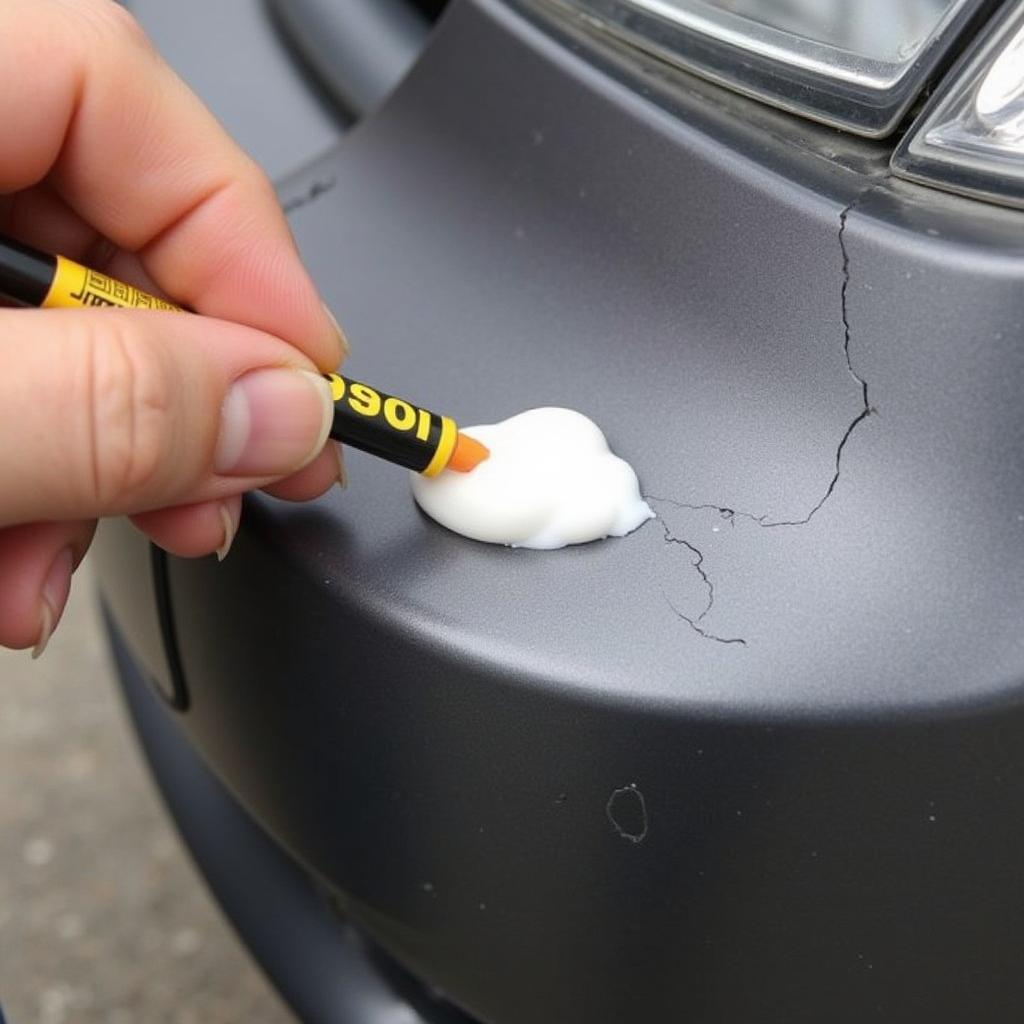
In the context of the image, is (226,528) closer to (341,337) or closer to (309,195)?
(341,337)

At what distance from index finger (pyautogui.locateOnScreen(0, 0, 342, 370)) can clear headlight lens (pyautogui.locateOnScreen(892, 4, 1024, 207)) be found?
40 cm

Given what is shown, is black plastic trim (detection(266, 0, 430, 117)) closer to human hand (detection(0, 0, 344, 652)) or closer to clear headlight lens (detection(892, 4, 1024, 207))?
human hand (detection(0, 0, 344, 652))

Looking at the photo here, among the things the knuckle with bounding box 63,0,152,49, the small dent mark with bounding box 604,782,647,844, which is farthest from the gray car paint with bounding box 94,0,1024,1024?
the knuckle with bounding box 63,0,152,49

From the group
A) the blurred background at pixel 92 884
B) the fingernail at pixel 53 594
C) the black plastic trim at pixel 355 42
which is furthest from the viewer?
the blurred background at pixel 92 884

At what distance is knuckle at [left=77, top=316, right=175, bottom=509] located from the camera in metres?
0.73

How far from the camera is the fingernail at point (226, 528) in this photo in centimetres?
91

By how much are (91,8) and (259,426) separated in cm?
33

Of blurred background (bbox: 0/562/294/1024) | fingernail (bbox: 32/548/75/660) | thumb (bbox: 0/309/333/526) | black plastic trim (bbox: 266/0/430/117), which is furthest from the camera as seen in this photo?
blurred background (bbox: 0/562/294/1024)

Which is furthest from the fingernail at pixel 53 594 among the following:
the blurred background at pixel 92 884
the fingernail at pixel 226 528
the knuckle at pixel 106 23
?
the blurred background at pixel 92 884

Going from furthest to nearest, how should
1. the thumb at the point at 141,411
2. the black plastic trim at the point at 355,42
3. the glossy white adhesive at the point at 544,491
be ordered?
1. the black plastic trim at the point at 355,42
2. the glossy white adhesive at the point at 544,491
3. the thumb at the point at 141,411

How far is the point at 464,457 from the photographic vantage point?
2.90ft

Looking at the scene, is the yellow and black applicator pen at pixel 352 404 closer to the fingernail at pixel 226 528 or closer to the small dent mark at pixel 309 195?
the fingernail at pixel 226 528

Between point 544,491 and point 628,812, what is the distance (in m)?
0.20

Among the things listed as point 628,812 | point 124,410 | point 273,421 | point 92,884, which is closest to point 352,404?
point 273,421
